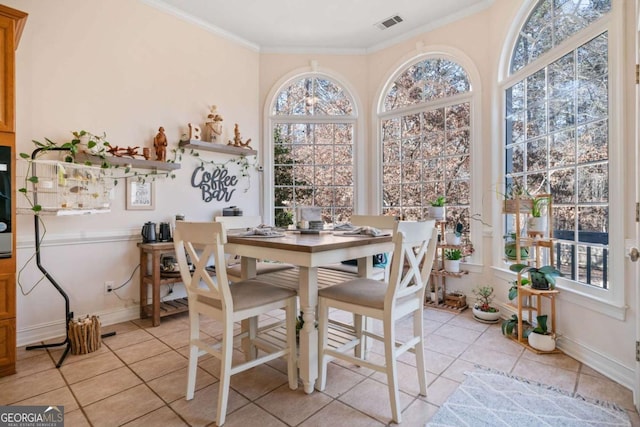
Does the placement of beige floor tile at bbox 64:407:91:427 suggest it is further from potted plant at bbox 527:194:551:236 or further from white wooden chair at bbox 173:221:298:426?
potted plant at bbox 527:194:551:236

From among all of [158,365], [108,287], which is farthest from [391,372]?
[108,287]

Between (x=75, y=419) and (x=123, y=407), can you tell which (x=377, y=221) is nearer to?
(x=123, y=407)

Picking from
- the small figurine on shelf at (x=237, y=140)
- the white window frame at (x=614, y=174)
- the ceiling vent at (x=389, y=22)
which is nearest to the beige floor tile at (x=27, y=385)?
the small figurine on shelf at (x=237, y=140)

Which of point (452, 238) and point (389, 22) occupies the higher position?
point (389, 22)

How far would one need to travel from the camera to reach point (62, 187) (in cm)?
237

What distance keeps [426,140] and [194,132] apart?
265cm

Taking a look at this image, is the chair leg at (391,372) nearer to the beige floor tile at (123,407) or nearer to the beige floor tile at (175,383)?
the beige floor tile at (175,383)

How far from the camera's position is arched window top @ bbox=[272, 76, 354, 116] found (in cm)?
430

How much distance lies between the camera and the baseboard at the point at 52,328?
2.54m

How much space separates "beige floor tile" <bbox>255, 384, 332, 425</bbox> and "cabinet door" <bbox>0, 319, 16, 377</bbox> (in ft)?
5.39

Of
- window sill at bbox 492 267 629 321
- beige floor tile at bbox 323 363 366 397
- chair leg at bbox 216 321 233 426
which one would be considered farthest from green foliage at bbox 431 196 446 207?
chair leg at bbox 216 321 233 426

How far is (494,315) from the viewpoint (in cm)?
297

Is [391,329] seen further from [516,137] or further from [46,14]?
A: [46,14]

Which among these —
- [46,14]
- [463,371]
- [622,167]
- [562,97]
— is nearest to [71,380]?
[463,371]
